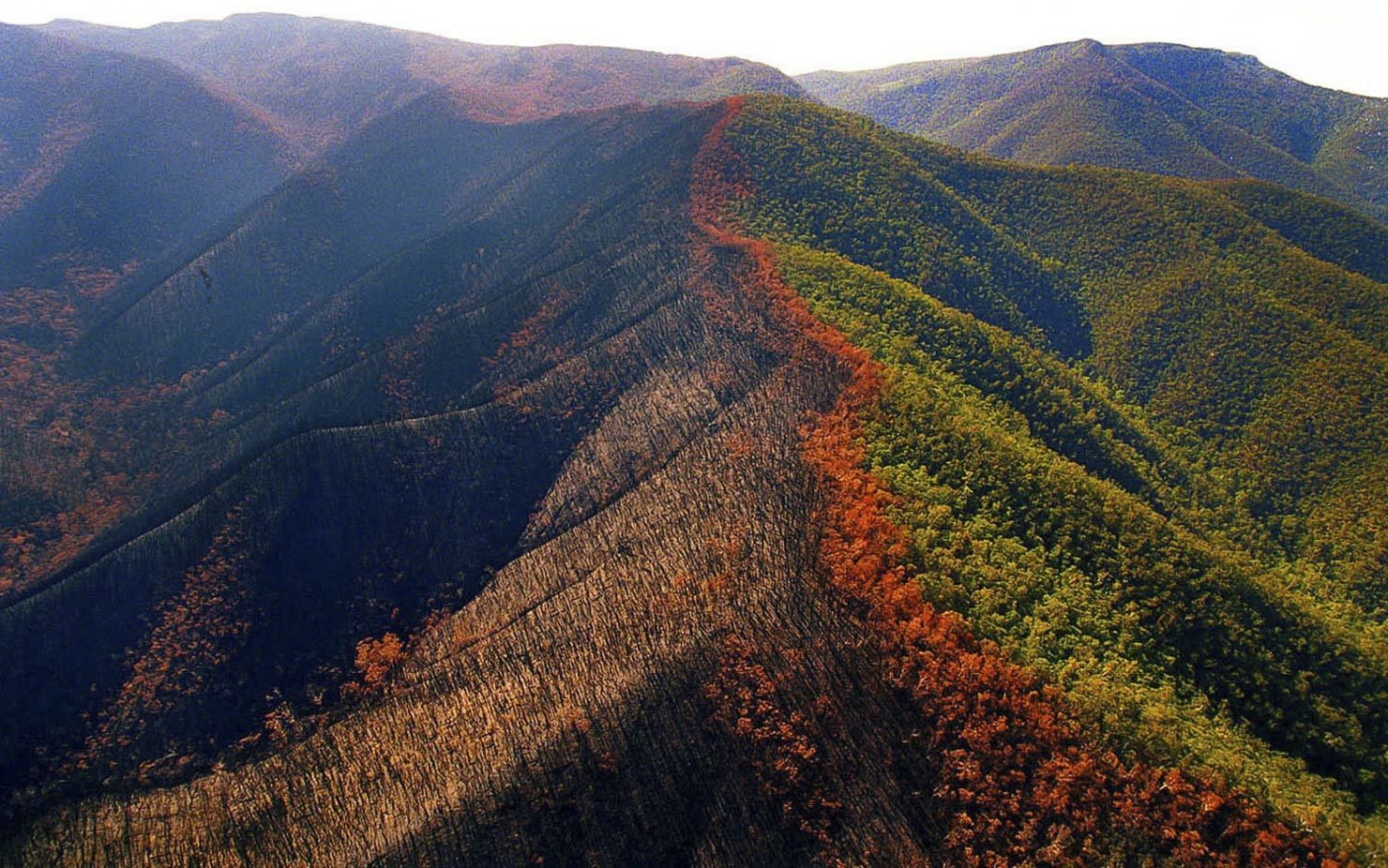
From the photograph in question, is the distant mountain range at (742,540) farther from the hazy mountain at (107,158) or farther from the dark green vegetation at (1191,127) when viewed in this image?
the dark green vegetation at (1191,127)

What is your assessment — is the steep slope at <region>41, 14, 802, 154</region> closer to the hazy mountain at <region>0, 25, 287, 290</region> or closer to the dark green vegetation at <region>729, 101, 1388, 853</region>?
the hazy mountain at <region>0, 25, 287, 290</region>

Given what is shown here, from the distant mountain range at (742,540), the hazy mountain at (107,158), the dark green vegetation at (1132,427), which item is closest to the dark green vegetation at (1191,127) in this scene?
the dark green vegetation at (1132,427)

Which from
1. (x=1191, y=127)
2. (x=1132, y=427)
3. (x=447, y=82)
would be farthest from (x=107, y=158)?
(x=1191, y=127)

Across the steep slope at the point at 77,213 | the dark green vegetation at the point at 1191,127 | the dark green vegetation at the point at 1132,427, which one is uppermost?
the dark green vegetation at the point at 1191,127

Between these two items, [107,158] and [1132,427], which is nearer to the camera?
[1132,427]

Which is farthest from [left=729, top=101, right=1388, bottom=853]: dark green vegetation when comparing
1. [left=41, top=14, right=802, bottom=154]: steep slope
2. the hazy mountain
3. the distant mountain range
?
the hazy mountain

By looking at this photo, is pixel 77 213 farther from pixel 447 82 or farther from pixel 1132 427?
pixel 1132 427

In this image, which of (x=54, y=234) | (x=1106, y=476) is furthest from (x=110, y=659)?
(x=54, y=234)
